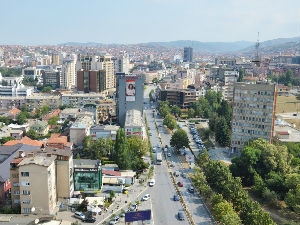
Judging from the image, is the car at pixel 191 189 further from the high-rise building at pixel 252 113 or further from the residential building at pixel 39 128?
the residential building at pixel 39 128

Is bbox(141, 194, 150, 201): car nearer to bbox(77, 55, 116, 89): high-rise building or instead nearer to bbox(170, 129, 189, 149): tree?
bbox(170, 129, 189, 149): tree

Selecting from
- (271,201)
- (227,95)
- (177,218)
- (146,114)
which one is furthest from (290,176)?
(227,95)

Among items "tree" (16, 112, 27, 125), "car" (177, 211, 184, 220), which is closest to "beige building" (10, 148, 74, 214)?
"car" (177, 211, 184, 220)

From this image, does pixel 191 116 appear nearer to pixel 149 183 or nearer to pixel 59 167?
pixel 149 183

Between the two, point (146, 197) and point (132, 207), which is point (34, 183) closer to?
point (132, 207)

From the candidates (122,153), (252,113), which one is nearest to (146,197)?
(122,153)

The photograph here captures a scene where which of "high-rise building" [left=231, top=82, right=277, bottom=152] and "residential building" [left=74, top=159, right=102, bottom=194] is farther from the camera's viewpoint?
"high-rise building" [left=231, top=82, right=277, bottom=152]
